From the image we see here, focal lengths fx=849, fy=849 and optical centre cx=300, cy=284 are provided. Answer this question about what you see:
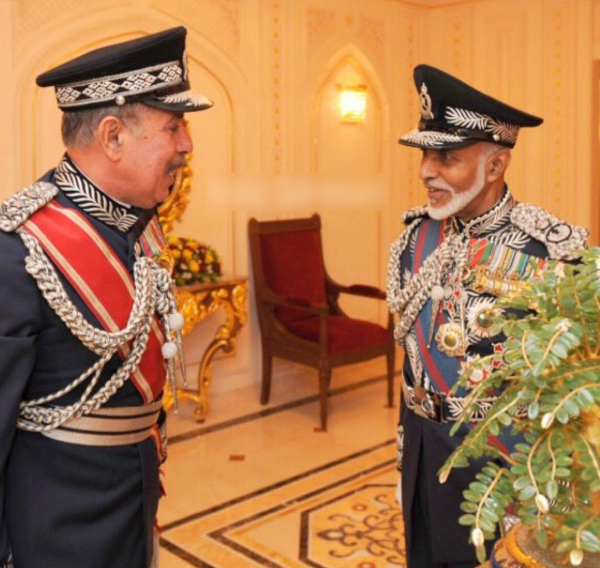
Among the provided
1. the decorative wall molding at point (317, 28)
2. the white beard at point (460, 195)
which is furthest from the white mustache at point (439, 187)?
the decorative wall molding at point (317, 28)

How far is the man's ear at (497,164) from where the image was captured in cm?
238

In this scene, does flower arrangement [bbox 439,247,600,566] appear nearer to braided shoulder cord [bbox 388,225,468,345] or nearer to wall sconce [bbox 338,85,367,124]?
braided shoulder cord [bbox 388,225,468,345]

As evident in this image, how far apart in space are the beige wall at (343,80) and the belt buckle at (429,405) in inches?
127

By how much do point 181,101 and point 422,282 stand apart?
2.97 feet

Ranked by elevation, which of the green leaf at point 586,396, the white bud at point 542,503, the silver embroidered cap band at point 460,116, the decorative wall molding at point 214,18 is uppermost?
the decorative wall molding at point 214,18

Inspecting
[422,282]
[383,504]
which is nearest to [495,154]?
[422,282]

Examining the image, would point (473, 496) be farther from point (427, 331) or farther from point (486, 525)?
point (427, 331)

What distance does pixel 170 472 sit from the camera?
4609mm

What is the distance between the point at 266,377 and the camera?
229 inches

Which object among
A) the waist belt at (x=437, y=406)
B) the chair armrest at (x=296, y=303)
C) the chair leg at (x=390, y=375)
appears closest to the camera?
the waist belt at (x=437, y=406)

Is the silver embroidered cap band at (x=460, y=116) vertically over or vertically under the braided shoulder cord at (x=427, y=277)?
over

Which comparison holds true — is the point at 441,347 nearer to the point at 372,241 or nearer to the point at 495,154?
the point at 495,154

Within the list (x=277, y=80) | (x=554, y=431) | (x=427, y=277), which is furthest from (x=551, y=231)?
(x=277, y=80)

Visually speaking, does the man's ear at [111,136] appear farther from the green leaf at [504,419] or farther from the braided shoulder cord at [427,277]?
the green leaf at [504,419]
